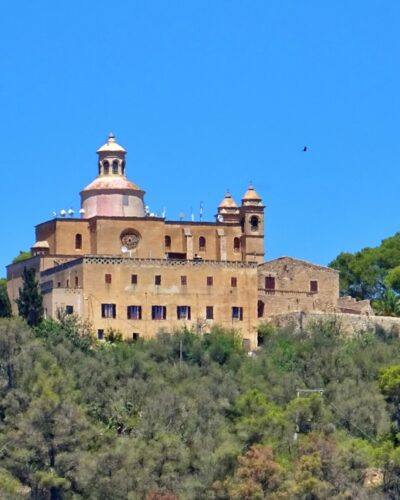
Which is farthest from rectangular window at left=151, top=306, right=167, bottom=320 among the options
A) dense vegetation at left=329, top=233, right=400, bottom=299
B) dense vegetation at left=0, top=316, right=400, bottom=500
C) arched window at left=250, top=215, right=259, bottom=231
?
dense vegetation at left=329, top=233, right=400, bottom=299

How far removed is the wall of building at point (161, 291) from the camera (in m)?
85.9

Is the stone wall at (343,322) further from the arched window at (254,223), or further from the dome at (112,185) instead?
the dome at (112,185)

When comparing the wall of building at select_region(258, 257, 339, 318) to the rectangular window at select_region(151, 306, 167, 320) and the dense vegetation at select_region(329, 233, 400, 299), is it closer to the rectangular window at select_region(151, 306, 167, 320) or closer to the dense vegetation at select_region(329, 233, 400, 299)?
the rectangular window at select_region(151, 306, 167, 320)

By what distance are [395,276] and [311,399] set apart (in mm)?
25902

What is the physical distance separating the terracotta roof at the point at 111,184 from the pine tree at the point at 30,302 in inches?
188

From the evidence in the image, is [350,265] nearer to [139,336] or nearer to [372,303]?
[372,303]

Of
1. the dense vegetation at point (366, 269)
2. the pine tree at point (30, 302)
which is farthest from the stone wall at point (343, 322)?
the dense vegetation at point (366, 269)

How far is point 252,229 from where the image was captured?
90.9 metres

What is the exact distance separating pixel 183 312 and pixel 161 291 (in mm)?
1123

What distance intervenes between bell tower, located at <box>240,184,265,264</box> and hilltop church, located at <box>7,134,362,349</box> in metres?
0.04

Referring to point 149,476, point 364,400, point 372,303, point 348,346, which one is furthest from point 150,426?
point 372,303

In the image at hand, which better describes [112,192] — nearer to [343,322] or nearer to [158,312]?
[158,312]

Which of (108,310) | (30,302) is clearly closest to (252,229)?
(108,310)

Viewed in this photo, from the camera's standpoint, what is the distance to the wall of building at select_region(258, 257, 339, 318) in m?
90.0
